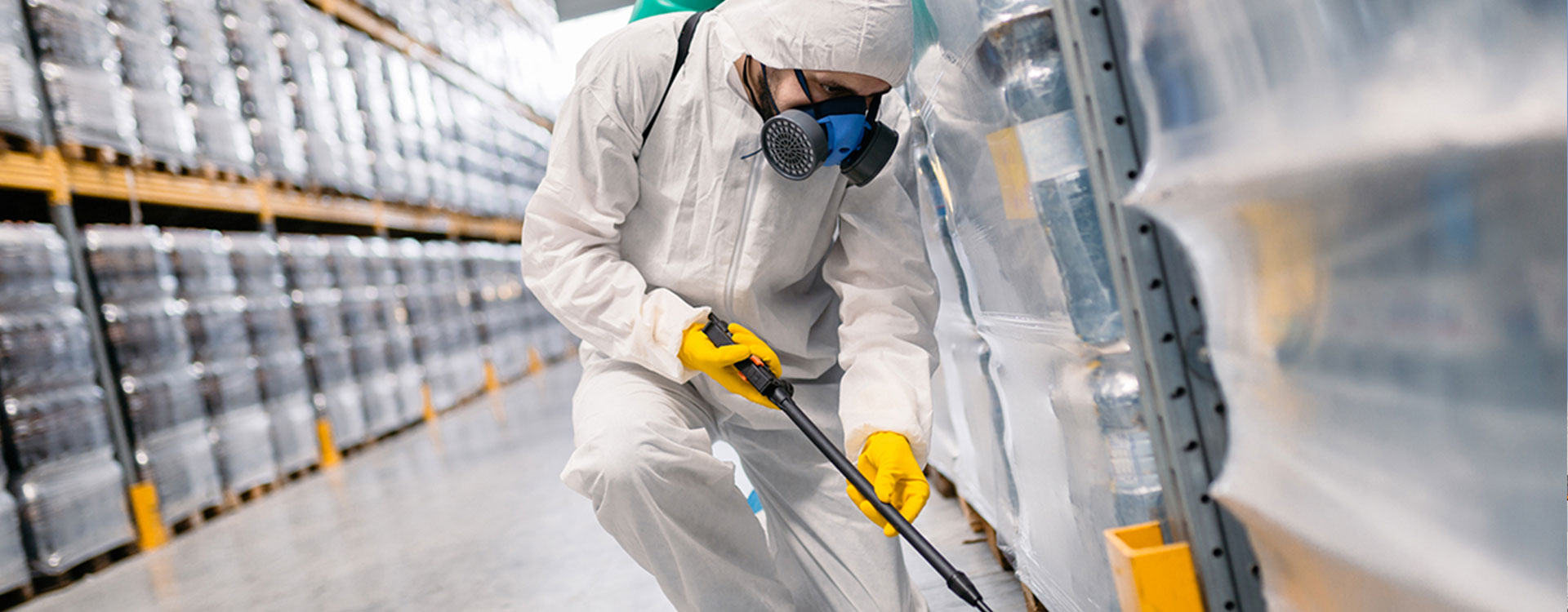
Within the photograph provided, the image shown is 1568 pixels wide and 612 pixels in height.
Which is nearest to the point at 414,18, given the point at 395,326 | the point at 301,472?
the point at 395,326

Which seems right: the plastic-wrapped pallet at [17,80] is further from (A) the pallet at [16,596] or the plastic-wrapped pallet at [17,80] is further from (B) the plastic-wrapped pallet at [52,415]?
(A) the pallet at [16,596]

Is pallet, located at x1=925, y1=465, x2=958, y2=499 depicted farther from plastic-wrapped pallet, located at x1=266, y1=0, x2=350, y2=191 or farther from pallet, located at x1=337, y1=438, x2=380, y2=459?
plastic-wrapped pallet, located at x1=266, y1=0, x2=350, y2=191

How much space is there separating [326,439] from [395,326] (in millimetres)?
1390

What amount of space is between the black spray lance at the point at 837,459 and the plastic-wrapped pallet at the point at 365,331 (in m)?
5.04

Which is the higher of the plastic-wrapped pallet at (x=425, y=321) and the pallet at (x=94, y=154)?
the pallet at (x=94, y=154)

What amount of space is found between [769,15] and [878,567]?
43.2 inches

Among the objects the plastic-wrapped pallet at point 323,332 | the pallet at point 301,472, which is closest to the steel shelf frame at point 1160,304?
the pallet at point 301,472

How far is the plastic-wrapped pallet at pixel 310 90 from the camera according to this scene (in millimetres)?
5906

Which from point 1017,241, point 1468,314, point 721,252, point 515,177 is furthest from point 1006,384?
point 515,177

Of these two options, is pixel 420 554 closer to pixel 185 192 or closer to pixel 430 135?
pixel 185 192

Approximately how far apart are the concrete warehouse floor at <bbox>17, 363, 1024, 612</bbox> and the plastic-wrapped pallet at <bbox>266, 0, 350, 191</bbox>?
190 cm

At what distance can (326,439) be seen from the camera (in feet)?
19.1

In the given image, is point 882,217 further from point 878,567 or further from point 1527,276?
point 1527,276

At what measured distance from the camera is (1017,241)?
174 centimetres
